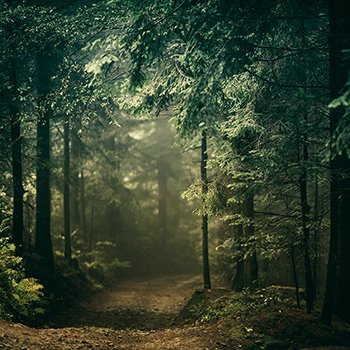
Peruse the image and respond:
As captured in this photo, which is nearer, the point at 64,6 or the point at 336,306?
the point at 336,306

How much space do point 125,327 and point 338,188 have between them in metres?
7.91

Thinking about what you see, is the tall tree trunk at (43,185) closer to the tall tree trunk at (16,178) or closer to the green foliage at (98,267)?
the tall tree trunk at (16,178)

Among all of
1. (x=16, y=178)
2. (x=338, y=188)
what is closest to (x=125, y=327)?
(x=16, y=178)

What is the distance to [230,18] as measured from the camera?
8.00 metres

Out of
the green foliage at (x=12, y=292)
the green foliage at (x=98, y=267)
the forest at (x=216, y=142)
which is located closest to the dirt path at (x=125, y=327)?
the forest at (x=216, y=142)

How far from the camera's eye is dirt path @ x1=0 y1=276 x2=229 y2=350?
821cm

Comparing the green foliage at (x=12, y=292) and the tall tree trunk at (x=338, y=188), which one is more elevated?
the tall tree trunk at (x=338, y=188)

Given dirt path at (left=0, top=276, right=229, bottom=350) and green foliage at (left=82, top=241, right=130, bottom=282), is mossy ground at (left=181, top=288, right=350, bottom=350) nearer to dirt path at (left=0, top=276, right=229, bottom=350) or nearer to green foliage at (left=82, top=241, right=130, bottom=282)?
dirt path at (left=0, top=276, right=229, bottom=350)

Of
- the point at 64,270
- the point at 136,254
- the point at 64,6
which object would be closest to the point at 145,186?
the point at 136,254

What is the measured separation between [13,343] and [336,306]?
7.53 metres

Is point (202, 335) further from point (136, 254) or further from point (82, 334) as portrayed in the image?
point (136, 254)

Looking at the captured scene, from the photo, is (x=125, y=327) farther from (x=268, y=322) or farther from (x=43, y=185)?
(x=43, y=185)

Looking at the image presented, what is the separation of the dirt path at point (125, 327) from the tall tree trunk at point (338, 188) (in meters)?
2.92

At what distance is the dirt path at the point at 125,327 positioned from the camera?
8.21m
